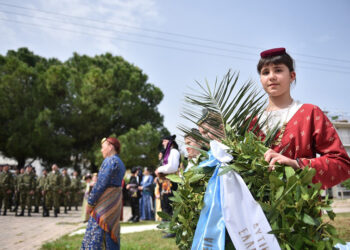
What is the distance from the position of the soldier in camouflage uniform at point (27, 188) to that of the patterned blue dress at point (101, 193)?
11.0 m

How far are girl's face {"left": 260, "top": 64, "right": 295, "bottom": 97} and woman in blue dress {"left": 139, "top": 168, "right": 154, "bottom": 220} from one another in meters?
10.7

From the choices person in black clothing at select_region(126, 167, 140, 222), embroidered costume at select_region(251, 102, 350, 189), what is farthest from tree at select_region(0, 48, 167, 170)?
embroidered costume at select_region(251, 102, 350, 189)

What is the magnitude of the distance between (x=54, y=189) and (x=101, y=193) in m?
10.6

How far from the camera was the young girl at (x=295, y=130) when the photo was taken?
1.44m

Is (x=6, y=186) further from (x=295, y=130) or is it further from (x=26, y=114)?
(x=295, y=130)

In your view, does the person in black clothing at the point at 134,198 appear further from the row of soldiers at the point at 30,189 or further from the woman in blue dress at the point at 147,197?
the row of soldiers at the point at 30,189

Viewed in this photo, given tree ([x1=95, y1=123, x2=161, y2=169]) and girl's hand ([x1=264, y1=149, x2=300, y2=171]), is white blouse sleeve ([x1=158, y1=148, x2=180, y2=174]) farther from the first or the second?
tree ([x1=95, y1=123, x2=161, y2=169])

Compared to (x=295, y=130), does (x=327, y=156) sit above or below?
below

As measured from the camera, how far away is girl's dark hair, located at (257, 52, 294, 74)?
5.73 ft

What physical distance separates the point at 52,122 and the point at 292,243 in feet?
72.8

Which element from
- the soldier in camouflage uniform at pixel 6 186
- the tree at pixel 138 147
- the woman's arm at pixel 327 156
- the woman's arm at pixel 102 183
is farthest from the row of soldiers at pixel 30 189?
the woman's arm at pixel 327 156

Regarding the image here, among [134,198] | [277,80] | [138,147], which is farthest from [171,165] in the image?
[138,147]

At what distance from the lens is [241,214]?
1.35 meters

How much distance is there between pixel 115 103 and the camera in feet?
76.4
